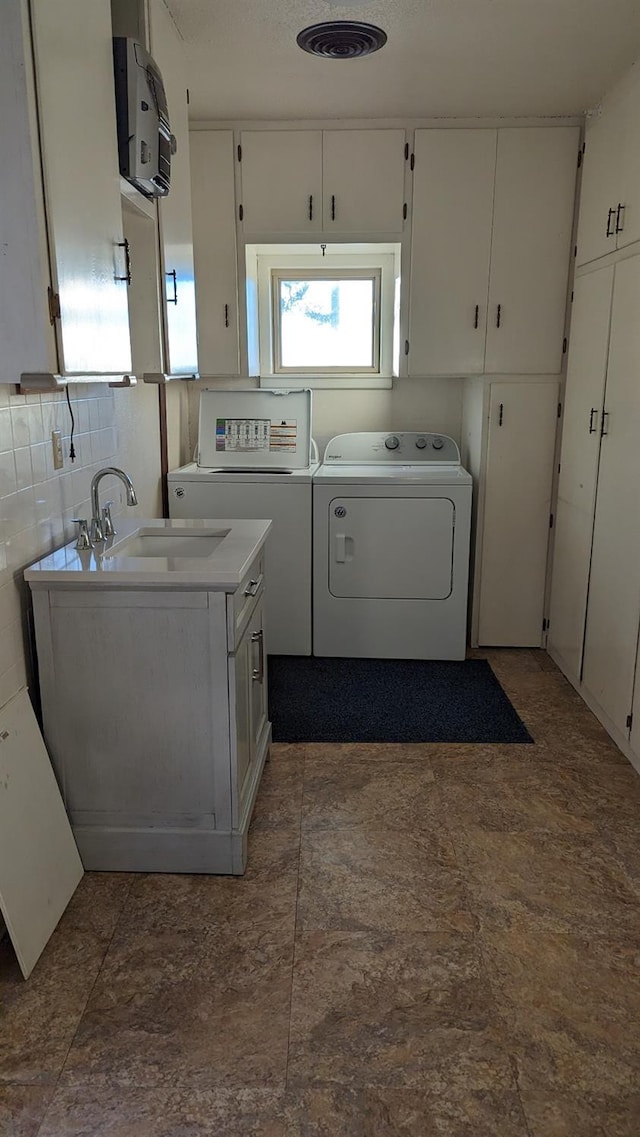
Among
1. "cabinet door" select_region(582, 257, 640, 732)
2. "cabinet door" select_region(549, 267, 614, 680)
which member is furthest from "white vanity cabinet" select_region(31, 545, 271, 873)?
"cabinet door" select_region(549, 267, 614, 680)

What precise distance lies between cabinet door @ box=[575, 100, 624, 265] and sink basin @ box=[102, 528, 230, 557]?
75.8 inches

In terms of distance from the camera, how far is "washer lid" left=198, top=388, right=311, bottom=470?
396cm

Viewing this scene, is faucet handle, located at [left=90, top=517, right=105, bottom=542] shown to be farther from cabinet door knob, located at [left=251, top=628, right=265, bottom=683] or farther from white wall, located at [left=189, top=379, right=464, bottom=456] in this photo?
white wall, located at [left=189, top=379, right=464, bottom=456]

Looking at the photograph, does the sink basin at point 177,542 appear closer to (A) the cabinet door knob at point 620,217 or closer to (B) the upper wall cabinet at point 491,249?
(B) the upper wall cabinet at point 491,249

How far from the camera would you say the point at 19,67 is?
1.52 m

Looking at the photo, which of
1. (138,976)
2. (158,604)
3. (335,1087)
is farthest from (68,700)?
(335,1087)

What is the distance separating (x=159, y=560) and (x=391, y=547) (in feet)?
5.52

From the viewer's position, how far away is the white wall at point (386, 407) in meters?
4.23

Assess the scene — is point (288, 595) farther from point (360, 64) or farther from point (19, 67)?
point (19, 67)

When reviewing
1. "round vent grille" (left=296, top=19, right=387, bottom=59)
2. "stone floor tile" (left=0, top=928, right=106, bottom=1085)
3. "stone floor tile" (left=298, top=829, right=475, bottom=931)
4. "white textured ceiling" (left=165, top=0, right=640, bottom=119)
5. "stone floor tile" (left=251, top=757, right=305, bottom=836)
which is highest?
"white textured ceiling" (left=165, top=0, right=640, bottom=119)

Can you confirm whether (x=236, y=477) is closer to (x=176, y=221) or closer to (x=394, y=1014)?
(x=176, y=221)

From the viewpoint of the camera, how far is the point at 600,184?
3.26 m

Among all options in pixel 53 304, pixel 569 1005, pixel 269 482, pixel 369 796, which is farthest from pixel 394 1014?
pixel 269 482

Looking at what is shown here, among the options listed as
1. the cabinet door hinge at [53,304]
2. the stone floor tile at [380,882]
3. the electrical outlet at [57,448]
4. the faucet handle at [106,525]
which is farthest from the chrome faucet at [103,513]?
the stone floor tile at [380,882]
